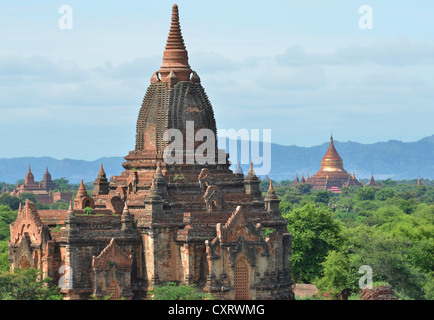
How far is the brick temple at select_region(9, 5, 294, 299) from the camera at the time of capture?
218 ft

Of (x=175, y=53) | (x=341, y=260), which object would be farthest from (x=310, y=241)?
(x=175, y=53)

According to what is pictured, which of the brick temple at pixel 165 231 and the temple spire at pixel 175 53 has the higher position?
the temple spire at pixel 175 53

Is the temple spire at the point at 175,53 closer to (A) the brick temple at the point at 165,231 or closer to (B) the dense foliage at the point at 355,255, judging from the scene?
(A) the brick temple at the point at 165,231

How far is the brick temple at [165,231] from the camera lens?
2616 inches

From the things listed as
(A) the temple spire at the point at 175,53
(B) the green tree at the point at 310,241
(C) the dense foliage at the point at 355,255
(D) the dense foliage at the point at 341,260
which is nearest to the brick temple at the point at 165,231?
(A) the temple spire at the point at 175,53

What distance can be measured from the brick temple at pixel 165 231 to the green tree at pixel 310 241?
9.40 meters

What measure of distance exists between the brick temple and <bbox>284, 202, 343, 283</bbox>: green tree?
30.8 feet

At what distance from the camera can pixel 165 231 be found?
6762 centimetres

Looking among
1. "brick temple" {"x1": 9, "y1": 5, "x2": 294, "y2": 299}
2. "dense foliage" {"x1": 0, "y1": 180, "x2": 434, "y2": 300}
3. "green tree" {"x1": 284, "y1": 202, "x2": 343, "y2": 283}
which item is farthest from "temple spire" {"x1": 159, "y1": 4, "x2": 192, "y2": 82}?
"green tree" {"x1": 284, "y1": 202, "x2": 343, "y2": 283}
